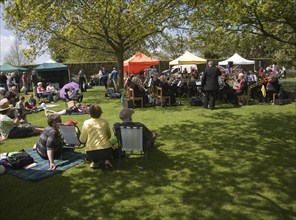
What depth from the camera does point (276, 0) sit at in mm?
10070

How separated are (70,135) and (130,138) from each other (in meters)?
1.41

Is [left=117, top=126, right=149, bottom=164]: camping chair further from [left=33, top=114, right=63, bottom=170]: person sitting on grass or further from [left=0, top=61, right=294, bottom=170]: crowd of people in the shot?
[left=33, top=114, right=63, bottom=170]: person sitting on grass

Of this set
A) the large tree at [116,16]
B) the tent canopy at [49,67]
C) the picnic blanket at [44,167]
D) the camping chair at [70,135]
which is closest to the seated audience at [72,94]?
the large tree at [116,16]

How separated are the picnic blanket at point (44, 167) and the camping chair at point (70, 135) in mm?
272

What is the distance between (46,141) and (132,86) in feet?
22.9

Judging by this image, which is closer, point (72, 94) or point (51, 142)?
point (51, 142)

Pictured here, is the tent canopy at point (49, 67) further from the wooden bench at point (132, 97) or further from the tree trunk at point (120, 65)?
the wooden bench at point (132, 97)

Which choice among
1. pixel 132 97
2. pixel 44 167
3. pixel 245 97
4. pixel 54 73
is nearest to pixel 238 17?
pixel 245 97

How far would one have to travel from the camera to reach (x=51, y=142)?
18.0ft

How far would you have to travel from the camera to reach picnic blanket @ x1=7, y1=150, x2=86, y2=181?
5.11 m

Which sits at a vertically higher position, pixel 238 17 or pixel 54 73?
pixel 238 17

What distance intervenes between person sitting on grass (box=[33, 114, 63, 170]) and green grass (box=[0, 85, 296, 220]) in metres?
0.52

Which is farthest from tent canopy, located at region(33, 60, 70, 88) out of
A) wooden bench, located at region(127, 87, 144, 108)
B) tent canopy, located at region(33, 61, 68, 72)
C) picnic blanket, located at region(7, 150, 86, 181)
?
picnic blanket, located at region(7, 150, 86, 181)

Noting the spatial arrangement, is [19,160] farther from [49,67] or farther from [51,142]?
[49,67]
